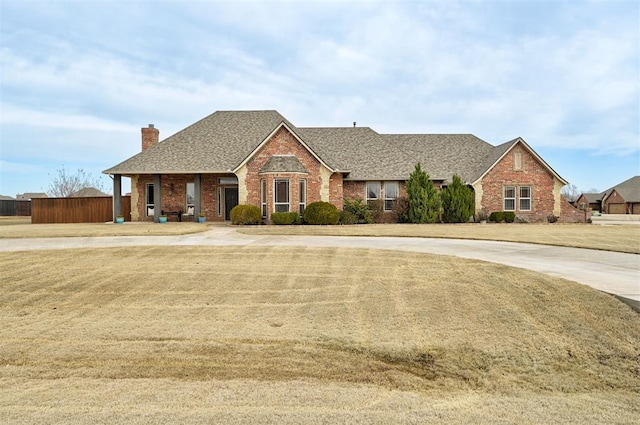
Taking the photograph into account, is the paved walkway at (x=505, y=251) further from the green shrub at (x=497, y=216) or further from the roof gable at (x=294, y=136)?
the green shrub at (x=497, y=216)

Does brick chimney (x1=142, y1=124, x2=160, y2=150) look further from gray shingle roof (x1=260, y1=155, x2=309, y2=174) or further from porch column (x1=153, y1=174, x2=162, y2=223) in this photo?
gray shingle roof (x1=260, y1=155, x2=309, y2=174)

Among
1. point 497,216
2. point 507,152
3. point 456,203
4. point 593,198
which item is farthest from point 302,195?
point 593,198

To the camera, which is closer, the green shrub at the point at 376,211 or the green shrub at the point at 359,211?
the green shrub at the point at 359,211

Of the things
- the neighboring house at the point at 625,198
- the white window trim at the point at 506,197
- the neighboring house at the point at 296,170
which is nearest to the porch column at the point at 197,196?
the neighboring house at the point at 296,170

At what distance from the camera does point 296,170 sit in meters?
26.0

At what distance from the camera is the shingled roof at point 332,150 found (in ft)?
92.3

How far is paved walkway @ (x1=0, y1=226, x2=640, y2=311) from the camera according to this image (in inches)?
370

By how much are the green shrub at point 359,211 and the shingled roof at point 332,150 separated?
231cm

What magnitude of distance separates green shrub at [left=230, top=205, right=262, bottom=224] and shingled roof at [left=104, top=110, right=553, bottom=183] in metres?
3.07

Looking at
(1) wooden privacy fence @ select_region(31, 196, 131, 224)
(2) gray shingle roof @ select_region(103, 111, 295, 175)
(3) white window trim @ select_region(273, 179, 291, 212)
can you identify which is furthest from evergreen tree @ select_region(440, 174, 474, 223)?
(1) wooden privacy fence @ select_region(31, 196, 131, 224)

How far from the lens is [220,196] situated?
29.2m

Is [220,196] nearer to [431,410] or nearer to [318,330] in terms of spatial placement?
[318,330]

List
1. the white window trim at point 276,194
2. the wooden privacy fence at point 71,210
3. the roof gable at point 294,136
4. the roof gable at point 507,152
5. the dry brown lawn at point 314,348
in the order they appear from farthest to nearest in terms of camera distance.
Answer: the roof gable at point 507,152, the wooden privacy fence at point 71,210, the roof gable at point 294,136, the white window trim at point 276,194, the dry brown lawn at point 314,348

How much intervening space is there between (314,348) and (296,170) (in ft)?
67.9
